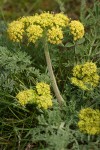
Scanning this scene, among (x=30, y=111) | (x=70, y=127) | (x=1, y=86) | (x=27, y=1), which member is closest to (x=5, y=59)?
(x=1, y=86)

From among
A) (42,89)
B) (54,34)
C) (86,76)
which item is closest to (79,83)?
(86,76)

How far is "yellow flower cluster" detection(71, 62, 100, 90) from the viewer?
9.34 ft

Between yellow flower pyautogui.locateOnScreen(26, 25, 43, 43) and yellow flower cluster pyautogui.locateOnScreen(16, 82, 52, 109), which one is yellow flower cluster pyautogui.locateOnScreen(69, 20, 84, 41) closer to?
yellow flower pyautogui.locateOnScreen(26, 25, 43, 43)

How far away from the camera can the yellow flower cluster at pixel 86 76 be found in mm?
2846

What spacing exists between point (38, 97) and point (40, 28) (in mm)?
482

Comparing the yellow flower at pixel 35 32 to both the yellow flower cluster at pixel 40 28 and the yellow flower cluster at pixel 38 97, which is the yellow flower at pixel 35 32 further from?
the yellow flower cluster at pixel 38 97

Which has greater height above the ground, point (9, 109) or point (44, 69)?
point (44, 69)

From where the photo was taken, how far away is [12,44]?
130 inches

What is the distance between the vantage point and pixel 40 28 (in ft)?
8.87

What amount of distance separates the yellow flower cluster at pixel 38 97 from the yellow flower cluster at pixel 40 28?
0.35m

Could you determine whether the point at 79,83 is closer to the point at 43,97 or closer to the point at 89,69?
the point at 89,69

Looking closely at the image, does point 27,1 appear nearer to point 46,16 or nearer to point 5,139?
point 46,16

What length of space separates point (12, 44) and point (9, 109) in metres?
0.61

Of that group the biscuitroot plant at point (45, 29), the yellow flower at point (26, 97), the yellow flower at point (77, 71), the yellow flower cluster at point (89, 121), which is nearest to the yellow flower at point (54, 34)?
the biscuitroot plant at point (45, 29)
